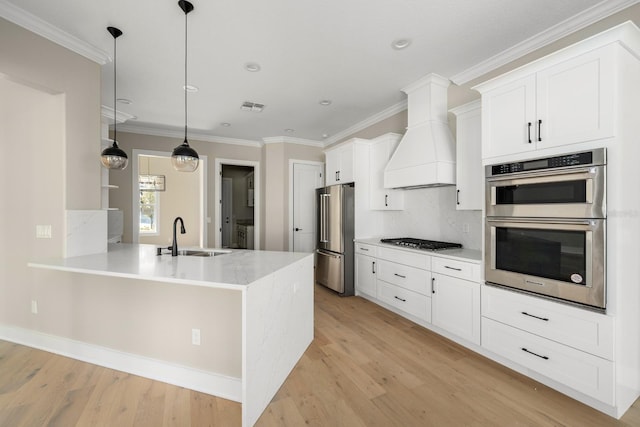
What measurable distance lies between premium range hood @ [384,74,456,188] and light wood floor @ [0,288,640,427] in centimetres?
180

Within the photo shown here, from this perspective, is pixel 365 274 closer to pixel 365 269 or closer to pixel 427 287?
pixel 365 269

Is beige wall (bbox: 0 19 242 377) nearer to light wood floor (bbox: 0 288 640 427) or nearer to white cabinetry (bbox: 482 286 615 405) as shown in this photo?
light wood floor (bbox: 0 288 640 427)

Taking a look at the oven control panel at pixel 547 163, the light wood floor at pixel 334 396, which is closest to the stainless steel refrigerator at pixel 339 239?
the light wood floor at pixel 334 396

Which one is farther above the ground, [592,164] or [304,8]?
[304,8]

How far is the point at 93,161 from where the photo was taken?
266 centimetres

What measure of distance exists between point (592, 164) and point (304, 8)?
2214 millimetres

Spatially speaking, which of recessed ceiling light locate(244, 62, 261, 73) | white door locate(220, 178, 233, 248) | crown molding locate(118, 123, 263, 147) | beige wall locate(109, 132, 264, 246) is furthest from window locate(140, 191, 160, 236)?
recessed ceiling light locate(244, 62, 261, 73)

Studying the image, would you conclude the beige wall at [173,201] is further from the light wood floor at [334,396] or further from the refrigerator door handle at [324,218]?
the light wood floor at [334,396]

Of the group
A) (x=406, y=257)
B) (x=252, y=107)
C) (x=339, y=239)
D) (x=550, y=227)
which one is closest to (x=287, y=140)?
→ (x=252, y=107)

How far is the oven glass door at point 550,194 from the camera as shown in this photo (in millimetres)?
1749

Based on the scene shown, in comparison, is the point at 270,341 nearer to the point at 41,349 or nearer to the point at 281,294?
the point at 281,294

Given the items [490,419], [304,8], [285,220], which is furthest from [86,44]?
[490,419]

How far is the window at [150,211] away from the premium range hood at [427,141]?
239 inches

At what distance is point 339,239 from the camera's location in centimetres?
420
